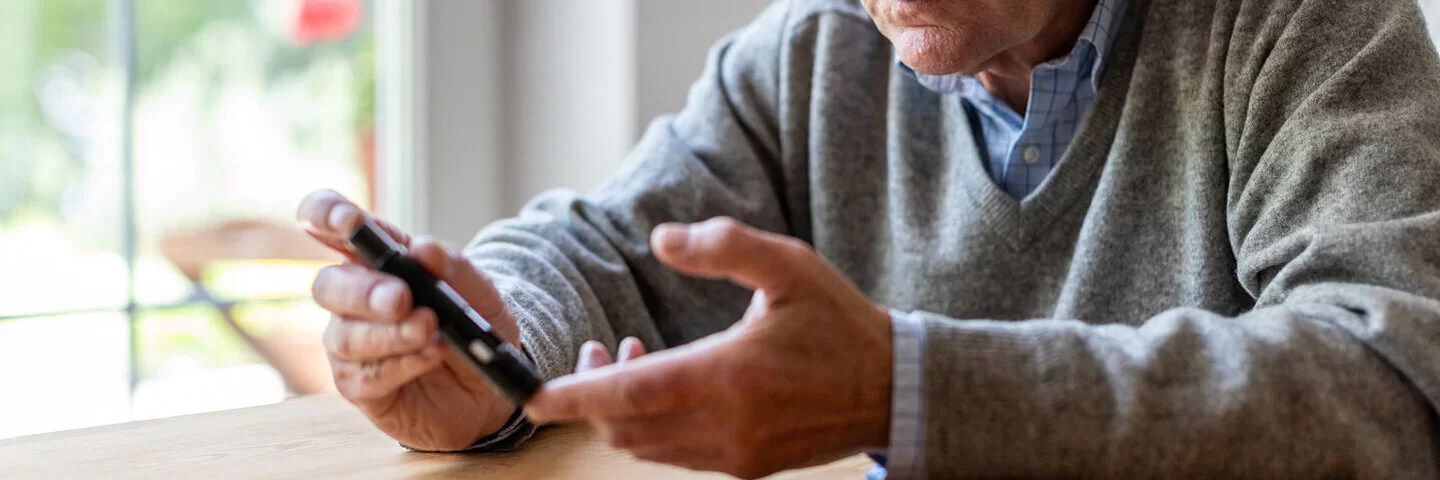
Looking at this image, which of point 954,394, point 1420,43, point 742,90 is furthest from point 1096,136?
point 954,394

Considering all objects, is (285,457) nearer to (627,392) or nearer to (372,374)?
(372,374)

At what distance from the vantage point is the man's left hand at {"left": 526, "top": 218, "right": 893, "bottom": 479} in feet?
1.78

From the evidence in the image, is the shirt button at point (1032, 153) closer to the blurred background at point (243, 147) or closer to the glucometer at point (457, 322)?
the glucometer at point (457, 322)

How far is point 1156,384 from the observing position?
0.59 metres

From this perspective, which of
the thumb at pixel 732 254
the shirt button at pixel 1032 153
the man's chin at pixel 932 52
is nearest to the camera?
the thumb at pixel 732 254

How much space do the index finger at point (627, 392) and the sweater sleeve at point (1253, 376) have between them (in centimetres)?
12

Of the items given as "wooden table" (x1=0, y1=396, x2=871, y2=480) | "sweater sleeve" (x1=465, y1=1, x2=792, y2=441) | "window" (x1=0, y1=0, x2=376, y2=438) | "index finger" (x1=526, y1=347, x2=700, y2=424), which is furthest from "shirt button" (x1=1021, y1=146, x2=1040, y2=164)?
"window" (x1=0, y1=0, x2=376, y2=438)

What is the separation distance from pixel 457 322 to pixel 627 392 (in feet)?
0.44

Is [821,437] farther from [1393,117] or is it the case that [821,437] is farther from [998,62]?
[998,62]

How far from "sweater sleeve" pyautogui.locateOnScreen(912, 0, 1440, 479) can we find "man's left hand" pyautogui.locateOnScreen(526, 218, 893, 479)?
4cm

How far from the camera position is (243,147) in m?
1.75

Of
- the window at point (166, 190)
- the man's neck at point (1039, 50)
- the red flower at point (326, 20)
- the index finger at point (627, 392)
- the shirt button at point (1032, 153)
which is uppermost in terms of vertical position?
the man's neck at point (1039, 50)

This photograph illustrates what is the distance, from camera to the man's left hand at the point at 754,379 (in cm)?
54

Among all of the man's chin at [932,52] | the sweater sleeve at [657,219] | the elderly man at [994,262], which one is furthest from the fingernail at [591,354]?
the man's chin at [932,52]
